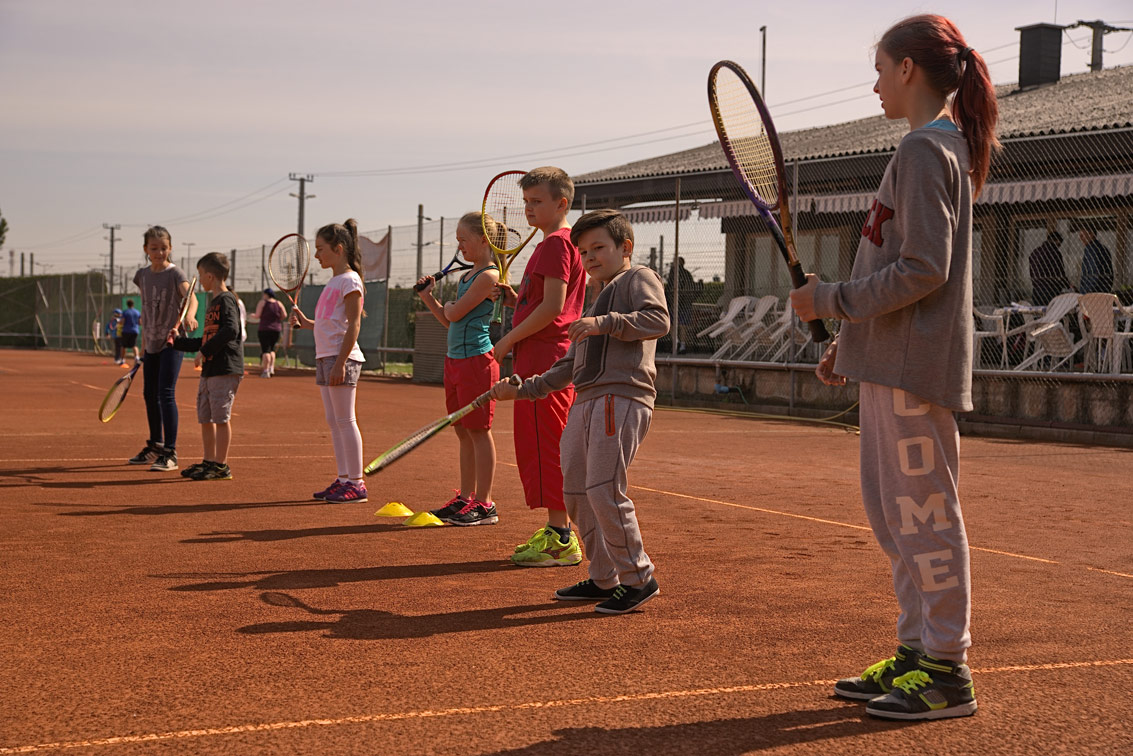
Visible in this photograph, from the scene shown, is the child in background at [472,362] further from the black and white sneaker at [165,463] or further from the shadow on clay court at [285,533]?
the black and white sneaker at [165,463]

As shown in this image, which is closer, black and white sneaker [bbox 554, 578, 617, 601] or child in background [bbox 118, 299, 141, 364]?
black and white sneaker [bbox 554, 578, 617, 601]

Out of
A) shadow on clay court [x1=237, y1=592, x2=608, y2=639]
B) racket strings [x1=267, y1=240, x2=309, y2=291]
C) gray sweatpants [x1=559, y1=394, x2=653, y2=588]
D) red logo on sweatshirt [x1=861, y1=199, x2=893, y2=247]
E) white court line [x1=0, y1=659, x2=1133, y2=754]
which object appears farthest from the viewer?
racket strings [x1=267, y1=240, x2=309, y2=291]

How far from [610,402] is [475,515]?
2282 millimetres

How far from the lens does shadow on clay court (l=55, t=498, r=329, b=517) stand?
668cm

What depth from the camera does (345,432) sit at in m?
7.37

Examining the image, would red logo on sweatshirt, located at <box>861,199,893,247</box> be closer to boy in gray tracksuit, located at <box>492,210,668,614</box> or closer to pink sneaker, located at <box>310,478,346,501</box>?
boy in gray tracksuit, located at <box>492,210,668,614</box>

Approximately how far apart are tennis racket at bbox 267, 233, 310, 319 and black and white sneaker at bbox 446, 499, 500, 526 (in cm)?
365

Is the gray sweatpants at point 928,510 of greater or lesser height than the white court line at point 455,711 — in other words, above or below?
above

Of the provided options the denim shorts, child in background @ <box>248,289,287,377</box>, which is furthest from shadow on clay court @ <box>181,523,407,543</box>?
child in background @ <box>248,289,287,377</box>

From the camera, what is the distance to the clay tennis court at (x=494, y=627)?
121 inches

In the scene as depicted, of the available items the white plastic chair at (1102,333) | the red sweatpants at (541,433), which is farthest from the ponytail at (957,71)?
the white plastic chair at (1102,333)

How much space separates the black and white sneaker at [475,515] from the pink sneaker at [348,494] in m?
1.01

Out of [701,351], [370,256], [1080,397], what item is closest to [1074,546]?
[1080,397]

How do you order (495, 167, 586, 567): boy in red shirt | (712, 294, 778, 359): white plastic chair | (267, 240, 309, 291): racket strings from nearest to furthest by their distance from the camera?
(495, 167, 586, 567): boy in red shirt, (267, 240, 309, 291): racket strings, (712, 294, 778, 359): white plastic chair
